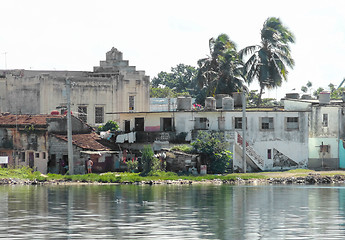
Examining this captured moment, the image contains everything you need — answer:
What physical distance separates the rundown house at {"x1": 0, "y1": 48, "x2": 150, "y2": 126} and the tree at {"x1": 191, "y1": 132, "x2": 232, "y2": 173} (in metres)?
17.2

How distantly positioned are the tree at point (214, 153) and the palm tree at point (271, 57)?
22.6 meters

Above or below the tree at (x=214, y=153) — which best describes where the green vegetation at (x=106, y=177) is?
below

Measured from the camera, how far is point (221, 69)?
9062 centimetres

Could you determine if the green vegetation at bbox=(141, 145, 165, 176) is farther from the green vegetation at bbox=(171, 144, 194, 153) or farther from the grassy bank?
the green vegetation at bbox=(171, 144, 194, 153)

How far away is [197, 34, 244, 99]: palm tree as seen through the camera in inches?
3548

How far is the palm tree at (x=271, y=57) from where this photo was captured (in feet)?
299

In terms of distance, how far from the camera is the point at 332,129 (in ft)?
254

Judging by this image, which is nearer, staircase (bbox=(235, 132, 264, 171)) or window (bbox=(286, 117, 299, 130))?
staircase (bbox=(235, 132, 264, 171))

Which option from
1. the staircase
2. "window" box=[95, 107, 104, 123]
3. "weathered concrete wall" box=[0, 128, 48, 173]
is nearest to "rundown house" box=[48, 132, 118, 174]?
"weathered concrete wall" box=[0, 128, 48, 173]

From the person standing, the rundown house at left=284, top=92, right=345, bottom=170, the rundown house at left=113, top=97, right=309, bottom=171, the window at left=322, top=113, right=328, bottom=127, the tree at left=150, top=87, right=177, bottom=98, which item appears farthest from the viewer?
the tree at left=150, top=87, right=177, bottom=98

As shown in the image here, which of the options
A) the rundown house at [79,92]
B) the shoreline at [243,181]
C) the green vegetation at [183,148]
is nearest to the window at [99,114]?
the rundown house at [79,92]

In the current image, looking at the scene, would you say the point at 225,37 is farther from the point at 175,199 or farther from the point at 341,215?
the point at 341,215

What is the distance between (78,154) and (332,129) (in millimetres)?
22907

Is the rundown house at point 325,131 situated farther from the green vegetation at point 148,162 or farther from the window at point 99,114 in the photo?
the window at point 99,114
